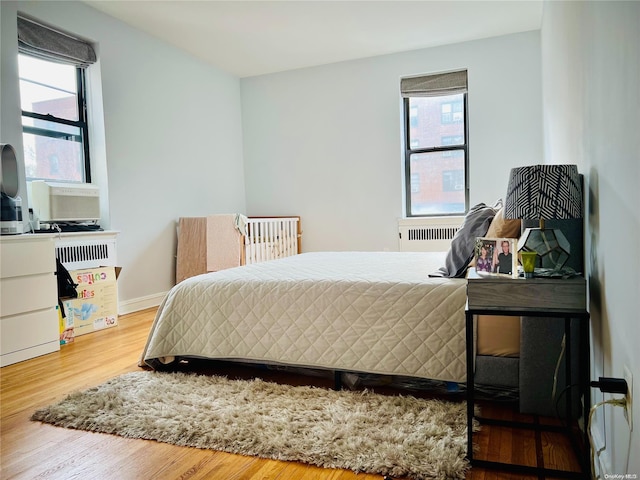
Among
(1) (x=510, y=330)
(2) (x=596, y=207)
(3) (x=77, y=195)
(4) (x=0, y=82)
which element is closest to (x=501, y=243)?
(2) (x=596, y=207)

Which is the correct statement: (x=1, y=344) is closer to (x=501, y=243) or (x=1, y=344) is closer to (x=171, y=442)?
(x=171, y=442)

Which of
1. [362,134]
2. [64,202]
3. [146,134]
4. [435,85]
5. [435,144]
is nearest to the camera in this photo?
[64,202]

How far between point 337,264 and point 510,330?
113 cm

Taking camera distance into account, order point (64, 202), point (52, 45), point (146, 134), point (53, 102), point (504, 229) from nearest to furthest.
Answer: point (504, 229), point (64, 202), point (52, 45), point (53, 102), point (146, 134)

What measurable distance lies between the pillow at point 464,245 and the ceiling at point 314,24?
2.62 m

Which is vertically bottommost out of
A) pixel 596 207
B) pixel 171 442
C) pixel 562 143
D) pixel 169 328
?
pixel 171 442

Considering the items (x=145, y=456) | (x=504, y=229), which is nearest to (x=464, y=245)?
(x=504, y=229)

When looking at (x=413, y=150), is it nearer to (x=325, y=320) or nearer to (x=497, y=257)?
(x=325, y=320)

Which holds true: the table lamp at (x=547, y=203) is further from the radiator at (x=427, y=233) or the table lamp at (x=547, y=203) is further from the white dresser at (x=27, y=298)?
the radiator at (x=427, y=233)

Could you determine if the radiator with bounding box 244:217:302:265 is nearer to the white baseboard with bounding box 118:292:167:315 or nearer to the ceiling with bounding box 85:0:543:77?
the white baseboard with bounding box 118:292:167:315

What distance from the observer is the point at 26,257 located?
287 cm

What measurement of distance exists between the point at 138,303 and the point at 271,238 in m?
1.54

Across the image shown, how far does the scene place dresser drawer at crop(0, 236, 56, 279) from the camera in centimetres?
275

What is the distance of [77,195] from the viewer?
3498 mm
